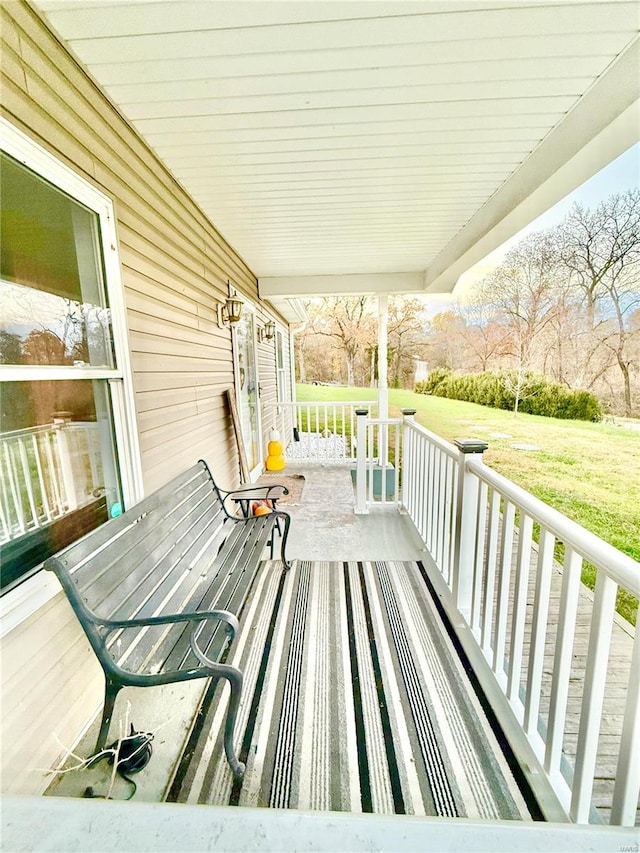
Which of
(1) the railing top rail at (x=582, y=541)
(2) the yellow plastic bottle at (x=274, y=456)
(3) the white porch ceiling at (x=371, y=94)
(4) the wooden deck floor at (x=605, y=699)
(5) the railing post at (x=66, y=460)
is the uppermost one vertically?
(3) the white porch ceiling at (x=371, y=94)

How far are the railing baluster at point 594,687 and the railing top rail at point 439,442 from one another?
3.55 feet

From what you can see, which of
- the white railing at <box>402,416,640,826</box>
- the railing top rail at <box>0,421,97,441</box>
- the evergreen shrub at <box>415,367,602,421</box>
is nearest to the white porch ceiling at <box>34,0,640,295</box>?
the railing top rail at <box>0,421,97,441</box>

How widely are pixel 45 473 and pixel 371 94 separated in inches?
90.8

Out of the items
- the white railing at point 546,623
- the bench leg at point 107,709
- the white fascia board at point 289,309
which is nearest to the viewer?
the white railing at point 546,623

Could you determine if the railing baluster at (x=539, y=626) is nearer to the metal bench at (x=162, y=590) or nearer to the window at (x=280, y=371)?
the metal bench at (x=162, y=590)

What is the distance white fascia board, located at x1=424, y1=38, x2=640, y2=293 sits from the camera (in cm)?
162

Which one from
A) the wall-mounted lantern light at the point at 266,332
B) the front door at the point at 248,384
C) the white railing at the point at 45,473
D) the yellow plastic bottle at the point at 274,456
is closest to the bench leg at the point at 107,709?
the white railing at the point at 45,473

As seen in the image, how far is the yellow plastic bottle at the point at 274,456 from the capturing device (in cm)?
524

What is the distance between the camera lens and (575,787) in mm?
1002

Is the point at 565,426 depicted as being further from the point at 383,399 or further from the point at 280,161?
the point at 280,161

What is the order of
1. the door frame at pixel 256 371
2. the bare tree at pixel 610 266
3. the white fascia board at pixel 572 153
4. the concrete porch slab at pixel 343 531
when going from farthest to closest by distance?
the bare tree at pixel 610 266 < the door frame at pixel 256 371 < the concrete porch slab at pixel 343 531 < the white fascia board at pixel 572 153

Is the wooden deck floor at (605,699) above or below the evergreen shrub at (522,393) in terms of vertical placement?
below

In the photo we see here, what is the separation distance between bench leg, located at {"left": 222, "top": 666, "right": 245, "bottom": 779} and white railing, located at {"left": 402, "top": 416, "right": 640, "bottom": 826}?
1027 mm

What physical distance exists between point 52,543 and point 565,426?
652 cm
